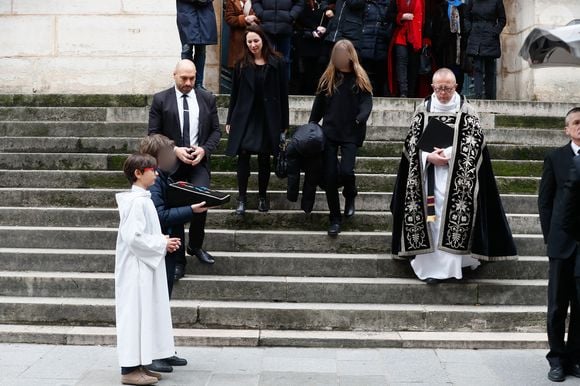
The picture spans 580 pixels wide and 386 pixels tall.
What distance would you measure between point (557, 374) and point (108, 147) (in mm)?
5822

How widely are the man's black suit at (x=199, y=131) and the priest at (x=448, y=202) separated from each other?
5.66 feet

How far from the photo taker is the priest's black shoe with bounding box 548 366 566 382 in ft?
20.4

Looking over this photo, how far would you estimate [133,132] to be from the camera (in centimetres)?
1038

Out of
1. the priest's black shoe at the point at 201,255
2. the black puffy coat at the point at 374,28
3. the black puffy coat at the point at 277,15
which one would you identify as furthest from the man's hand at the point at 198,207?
the black puffy coat at the point at 374,28

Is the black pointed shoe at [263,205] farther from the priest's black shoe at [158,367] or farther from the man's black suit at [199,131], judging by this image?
the priest's black shoe at [158,367]

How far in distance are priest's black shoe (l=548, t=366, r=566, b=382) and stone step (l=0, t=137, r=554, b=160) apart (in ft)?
13.6

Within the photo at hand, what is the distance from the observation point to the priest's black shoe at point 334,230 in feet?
27.1

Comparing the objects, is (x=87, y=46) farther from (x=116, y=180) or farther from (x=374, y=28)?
(x=374, y=28)

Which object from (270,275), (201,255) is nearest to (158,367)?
(201,255)

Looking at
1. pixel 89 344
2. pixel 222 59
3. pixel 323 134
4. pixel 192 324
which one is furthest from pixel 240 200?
pixel 222 59

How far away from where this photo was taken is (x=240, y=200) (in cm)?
855

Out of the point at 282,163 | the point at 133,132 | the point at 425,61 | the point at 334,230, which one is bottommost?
the point at 334,230

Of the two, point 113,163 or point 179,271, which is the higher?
point 113,163

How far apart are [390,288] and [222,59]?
21.5ft
